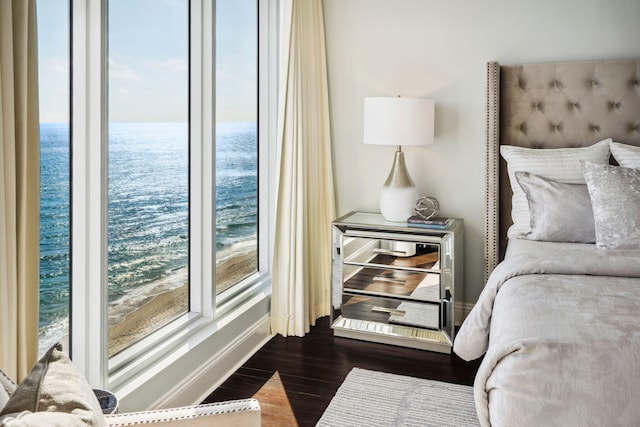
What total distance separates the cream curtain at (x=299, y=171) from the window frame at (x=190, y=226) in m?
0.18

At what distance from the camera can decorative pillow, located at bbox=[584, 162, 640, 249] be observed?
2.65 metres

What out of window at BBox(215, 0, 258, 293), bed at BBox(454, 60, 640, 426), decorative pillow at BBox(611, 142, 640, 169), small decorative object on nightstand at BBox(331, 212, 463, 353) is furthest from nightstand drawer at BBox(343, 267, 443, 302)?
decorative pillow at BBox(611, 142, 640, 169)

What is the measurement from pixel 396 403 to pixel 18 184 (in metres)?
1.92

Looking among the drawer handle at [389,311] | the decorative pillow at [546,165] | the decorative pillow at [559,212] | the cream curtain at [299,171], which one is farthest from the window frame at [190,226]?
the decorative pillow at [559,212]

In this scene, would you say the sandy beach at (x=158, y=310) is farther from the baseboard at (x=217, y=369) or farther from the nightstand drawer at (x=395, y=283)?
the nightstand drawer at (x=395, y=283)

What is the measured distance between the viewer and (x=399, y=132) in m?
3.37

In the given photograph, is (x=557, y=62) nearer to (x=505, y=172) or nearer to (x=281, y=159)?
(x=505, y=172)

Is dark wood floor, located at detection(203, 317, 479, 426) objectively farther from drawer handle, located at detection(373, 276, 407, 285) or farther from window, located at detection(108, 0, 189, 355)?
window, located at detection(108, 0, 189, 355)

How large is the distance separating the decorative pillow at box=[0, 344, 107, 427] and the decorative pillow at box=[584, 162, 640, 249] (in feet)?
7.98

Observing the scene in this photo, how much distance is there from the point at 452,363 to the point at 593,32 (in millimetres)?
2168

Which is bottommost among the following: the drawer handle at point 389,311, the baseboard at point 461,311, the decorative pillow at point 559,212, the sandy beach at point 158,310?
the baseboard at point 461,311

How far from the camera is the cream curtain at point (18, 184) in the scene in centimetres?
150

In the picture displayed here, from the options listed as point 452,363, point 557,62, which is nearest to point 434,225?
point 452,363

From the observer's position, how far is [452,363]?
126 inches
